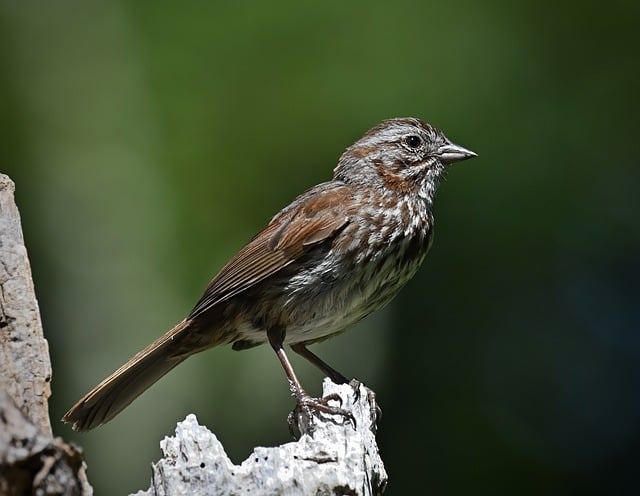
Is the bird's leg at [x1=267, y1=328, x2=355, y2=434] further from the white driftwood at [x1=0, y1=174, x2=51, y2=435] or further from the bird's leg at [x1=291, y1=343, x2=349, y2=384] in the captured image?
the white driftwood at [x1=0, y1=174, x2=51, y2=435]

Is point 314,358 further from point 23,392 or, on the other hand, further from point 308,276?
point 23,392

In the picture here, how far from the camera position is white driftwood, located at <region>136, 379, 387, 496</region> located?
315 centimetres

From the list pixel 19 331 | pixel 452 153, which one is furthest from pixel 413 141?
pixel 19 331

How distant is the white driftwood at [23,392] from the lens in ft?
8.13

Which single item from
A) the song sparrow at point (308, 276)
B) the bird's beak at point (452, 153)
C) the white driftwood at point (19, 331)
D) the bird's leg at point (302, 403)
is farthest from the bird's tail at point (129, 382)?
the bird's beak at point (452, 153)

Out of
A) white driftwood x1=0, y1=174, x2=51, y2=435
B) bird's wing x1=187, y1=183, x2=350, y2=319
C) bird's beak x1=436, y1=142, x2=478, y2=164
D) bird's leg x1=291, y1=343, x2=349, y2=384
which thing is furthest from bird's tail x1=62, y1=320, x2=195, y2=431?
bird's beak x1=436, y1=142, x2=478, y2=164

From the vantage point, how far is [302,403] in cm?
451

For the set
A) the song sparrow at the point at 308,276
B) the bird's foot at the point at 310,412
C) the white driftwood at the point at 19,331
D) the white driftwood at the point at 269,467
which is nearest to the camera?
the white driftwood at the point at 19,331

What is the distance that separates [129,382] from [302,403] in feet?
2.55

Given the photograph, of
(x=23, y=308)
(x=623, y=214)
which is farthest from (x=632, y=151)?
(x=23, y=308)

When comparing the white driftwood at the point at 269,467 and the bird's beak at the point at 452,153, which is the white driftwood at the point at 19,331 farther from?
the bird's beak at the point at 452,153

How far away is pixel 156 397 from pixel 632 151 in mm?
2977

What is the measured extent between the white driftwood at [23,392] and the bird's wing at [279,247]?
1.63 meters

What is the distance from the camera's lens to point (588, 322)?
6730 millimetres
